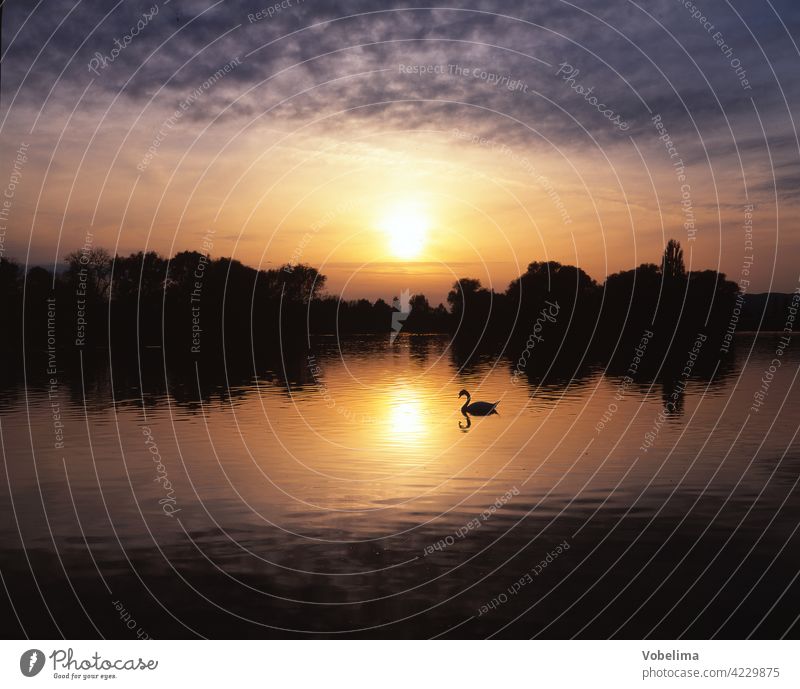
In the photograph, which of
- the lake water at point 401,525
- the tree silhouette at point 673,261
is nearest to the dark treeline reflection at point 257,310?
the tree silhouette at point 673,261

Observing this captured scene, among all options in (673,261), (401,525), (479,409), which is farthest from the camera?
(673,261)

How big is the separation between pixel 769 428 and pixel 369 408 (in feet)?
65.6

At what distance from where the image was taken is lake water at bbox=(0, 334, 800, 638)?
1446cm

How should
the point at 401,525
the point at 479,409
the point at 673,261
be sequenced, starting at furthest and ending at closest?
the point at 673,261
the point at 479,409
the point at 401,525

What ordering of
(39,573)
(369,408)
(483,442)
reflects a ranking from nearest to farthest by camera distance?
(39,573) < (483,442) < (369,408)

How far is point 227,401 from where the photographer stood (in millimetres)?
50844

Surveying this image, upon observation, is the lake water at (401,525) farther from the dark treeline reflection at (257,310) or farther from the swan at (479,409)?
the dark treeline reflection at (257,310)

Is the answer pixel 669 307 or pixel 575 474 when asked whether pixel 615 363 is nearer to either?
pixel 575 474

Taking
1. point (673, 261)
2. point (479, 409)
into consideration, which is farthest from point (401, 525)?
point (673, 261)

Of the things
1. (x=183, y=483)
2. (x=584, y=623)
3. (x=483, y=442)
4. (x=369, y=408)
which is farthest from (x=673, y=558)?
(x=369, y=408)

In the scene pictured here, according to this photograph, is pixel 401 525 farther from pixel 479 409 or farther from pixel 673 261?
pixel 673 261

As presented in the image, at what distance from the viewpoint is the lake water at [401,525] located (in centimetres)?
1446

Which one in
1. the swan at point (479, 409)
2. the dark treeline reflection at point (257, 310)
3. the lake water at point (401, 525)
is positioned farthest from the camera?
the dark treeline reflection at point (257, 310)

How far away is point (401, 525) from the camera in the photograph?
20.2 metres
